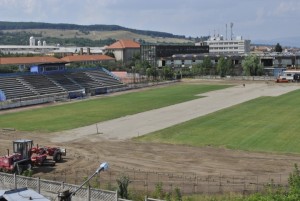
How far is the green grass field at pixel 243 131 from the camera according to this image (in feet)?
155

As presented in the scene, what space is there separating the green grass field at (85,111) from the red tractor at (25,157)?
662 inches

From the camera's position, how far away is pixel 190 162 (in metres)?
40.8

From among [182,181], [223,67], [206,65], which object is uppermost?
[206,65]

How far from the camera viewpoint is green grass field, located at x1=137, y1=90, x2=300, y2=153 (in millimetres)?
47094

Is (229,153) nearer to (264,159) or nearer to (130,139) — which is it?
(264,159)

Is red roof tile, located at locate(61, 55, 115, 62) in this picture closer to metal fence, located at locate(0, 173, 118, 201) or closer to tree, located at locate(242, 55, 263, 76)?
tree, located at locate(242, 55, 263, 76)

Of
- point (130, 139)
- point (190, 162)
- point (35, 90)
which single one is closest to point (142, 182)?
point (190, 162)

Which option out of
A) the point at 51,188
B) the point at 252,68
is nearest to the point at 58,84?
the point at 252,68

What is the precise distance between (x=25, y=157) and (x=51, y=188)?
15.6m

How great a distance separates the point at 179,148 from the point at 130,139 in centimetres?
718

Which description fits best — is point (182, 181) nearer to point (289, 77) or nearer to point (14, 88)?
point (14, 88)

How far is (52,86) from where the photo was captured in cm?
10588

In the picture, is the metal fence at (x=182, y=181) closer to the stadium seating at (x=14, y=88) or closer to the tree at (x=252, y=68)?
the stadium seating at (x=14, y=88)

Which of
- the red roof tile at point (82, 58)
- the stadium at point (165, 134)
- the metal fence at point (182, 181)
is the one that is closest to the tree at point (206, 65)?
the red roof tile at point (82, 58)
